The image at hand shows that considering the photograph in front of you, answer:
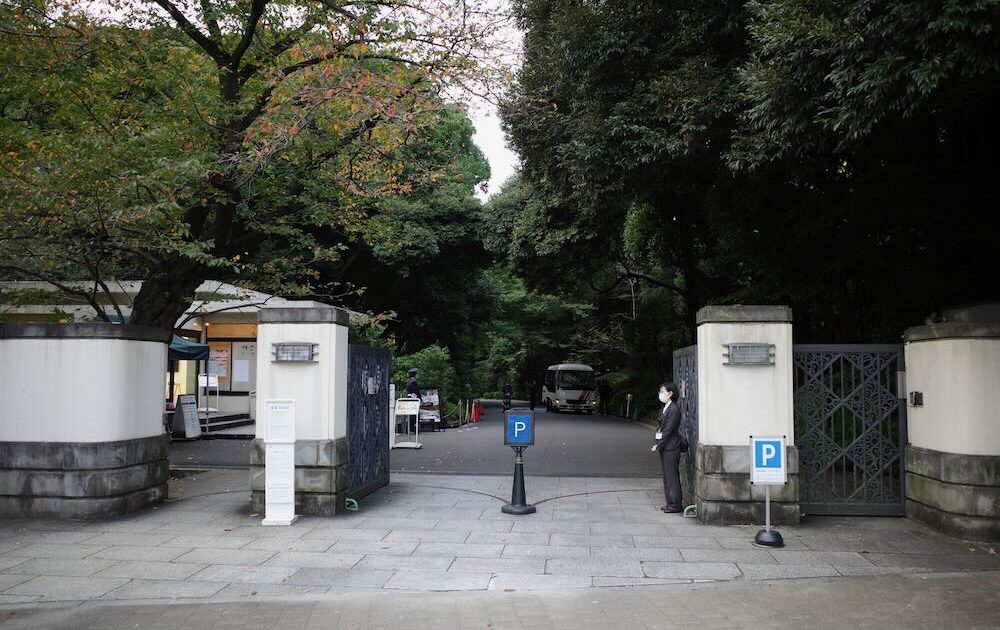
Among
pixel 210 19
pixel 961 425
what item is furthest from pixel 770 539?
pixel 210 19

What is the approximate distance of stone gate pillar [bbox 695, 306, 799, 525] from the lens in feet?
27.9

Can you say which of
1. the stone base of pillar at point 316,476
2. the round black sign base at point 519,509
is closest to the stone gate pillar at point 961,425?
the round black sign base at point 519,509

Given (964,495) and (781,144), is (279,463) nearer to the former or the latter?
(781,144)

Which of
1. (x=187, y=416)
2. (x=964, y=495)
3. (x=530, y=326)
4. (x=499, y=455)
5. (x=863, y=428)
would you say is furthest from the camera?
Answer: (x=530, y=326)

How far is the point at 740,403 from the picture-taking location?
28.1ft

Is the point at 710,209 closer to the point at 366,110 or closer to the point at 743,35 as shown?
the point at 743,35

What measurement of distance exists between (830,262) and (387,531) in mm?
8905

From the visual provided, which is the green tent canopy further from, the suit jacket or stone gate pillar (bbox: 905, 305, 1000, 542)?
stone gate pillar (bbox: 905, 305, 1000, 542)

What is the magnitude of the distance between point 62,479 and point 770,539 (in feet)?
27.3

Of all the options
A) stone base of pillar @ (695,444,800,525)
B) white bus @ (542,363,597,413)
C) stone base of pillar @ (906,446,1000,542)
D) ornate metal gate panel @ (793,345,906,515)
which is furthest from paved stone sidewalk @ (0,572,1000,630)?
Result: white bus @ (542,363,597,413)

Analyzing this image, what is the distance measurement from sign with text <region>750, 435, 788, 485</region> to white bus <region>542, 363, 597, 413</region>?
28.2 meters

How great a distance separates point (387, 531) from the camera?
822 centimetres

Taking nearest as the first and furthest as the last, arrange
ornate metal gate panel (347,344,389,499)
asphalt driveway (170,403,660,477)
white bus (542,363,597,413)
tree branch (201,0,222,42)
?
1. ornate metal gate panel (347,344,389,499)
2. tree branch (201,0,222,42)
3. asphalt driveway (170,403,660,477)
4. white bus (542,363,597,413)

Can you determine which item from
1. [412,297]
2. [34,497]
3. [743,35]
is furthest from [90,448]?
[412,297]
